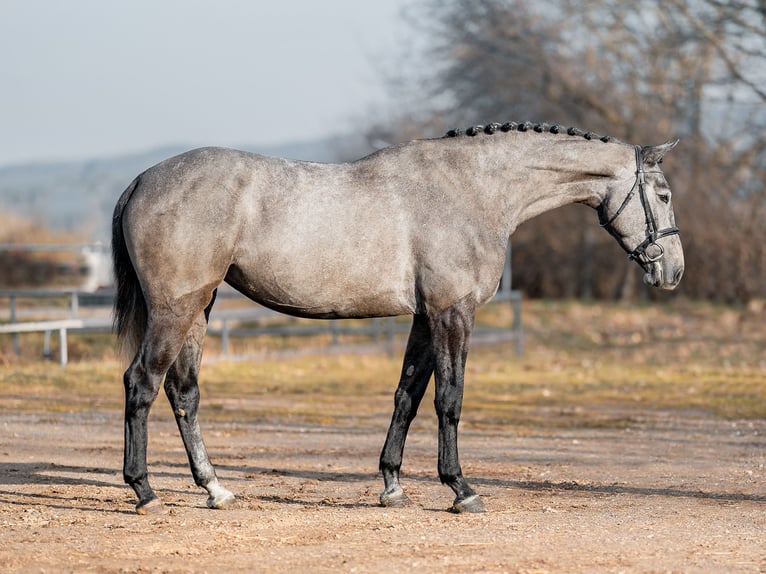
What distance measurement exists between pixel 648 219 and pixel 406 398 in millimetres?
1890

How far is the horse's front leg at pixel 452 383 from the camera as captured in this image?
23.5 ft

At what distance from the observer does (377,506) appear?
7.41 meters

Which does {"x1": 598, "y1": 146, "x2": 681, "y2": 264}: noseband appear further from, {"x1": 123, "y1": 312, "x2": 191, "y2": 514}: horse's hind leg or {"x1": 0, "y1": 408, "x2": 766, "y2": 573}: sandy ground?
{"x1": 123, "y1": 312, "x2": 191, "y2": 514}: horse's hind leg

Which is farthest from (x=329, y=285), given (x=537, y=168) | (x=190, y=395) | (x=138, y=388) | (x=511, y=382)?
(x=511, y=382)

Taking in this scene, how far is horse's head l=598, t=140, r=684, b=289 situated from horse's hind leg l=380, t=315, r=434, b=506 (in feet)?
4.63

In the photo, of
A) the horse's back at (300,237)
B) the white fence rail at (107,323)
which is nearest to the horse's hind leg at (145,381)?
the horse's back at (300,237)

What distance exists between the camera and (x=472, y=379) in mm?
17781

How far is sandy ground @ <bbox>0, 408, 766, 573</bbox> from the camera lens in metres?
5.85

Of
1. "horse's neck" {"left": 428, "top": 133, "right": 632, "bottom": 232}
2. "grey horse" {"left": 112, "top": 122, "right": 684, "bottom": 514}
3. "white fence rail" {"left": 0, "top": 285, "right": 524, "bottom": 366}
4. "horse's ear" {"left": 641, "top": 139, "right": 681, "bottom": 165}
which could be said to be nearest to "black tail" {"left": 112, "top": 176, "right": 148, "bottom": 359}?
"grey horse" {"left": 112, "top": 122, "right": 684, "bottom": 514}

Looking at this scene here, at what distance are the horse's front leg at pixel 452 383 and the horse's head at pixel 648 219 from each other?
116cm

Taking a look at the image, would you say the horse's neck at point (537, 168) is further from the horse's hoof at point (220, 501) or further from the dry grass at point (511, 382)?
the dry grass at point (511, 382)

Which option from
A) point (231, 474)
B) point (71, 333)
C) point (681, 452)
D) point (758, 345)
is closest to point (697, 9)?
point (758, 345)

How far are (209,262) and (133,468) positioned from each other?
129 cm

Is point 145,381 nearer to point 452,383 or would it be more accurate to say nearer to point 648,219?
point 452,383
